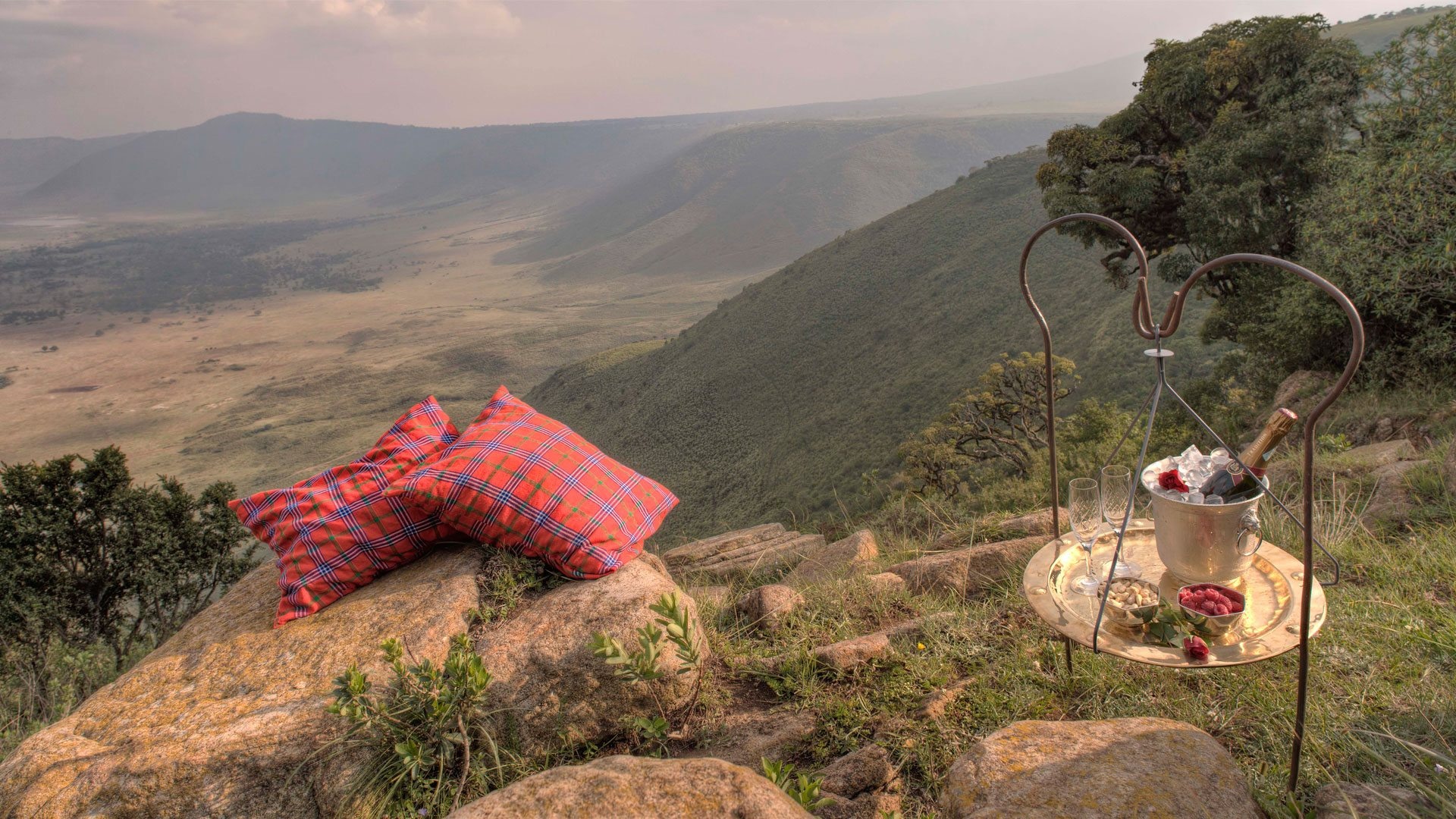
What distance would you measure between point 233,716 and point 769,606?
98.3 inches

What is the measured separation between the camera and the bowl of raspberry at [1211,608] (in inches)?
92.6

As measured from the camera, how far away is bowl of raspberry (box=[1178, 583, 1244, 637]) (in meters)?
2.35

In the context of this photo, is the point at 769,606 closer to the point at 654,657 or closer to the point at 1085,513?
the point at 654,657

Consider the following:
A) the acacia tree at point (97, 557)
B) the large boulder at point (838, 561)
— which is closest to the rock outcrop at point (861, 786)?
the large boulder at point (838, 561)

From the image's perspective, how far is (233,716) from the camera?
2.98 metres

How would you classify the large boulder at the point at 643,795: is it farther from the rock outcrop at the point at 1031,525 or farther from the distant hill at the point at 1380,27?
the distant hill at the point at 1380,27

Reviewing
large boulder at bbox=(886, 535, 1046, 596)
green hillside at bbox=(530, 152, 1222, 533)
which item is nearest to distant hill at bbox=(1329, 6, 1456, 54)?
green hillside at bbox=(530, 152, 1222, 533)

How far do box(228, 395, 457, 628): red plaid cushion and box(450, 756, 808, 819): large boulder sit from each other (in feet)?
6.71

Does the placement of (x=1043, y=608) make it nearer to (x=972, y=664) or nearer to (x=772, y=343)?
(x=972, y=664)

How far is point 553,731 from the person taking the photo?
308 cm

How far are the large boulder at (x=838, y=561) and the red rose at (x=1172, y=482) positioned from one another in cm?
279

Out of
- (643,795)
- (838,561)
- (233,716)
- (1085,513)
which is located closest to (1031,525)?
(838,561)

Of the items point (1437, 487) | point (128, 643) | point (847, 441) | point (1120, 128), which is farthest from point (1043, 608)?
point (847, 441)

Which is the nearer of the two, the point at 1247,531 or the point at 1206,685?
the point at 1247,531
